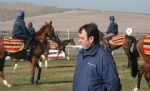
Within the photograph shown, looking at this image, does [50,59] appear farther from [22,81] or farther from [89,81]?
[89,81]

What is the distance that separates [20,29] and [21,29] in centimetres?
5

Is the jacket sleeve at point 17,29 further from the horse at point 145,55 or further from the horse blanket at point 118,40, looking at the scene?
the horse blanket at point 118,40

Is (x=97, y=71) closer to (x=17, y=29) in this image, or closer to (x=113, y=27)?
(x=17, y=29)

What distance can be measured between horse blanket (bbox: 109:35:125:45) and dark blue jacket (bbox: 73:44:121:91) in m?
19.4

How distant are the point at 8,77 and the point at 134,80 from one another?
542 cm

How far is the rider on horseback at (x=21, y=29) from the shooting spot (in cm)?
1927

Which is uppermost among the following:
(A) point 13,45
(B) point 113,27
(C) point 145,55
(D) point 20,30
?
(D) point 20,30

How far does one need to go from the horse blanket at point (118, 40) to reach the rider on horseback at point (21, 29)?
→ 790 cm

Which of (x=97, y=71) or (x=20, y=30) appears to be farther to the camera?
(x=20, y=30)

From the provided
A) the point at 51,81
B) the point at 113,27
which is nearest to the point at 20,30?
the point at 51,81

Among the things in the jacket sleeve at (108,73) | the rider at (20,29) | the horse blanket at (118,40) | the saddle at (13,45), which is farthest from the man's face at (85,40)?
the horse blanket at (118,40)

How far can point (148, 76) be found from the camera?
16.3 metres

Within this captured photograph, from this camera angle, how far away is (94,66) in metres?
7.19

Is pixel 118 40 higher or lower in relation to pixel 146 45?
lower
